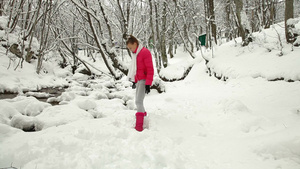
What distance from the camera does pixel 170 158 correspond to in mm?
1895

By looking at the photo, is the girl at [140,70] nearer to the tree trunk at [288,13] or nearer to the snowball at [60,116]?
the snowball at [60,116]

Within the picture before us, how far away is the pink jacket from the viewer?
2831mm

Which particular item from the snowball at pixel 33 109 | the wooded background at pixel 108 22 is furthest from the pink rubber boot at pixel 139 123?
the wooded background at pixel 108 22

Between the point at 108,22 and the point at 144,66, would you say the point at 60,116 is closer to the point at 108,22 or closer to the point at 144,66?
the point at 144,66

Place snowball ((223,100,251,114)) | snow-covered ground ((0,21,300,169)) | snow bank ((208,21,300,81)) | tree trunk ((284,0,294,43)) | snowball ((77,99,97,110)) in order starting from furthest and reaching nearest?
tree trunk ((284,0,294,43)) → snow bank ((208,21,300,81)) → snowball ((77,99,97,110)) → snowball ((223,100,251,114)) → snow-covered ground ((0,21,300,169))

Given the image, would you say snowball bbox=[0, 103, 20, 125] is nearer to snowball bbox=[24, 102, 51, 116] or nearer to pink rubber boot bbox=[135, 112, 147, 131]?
snowball bbox=[24, 102, 51, 116]

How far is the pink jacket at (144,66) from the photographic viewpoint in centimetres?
283

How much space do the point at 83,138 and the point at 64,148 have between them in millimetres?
337

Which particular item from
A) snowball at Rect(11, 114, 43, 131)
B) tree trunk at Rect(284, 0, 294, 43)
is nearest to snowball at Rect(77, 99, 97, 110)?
snowball at Rect(11, 114, 43, 131)

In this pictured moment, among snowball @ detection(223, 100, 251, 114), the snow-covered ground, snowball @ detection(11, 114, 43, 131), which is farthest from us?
snowball @ detection(223, 100, 251, 114)

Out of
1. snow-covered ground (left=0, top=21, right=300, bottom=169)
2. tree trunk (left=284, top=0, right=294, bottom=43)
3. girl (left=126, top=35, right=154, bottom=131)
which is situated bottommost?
snow-covered ground (left=0, top=21, right=300, bottom=169)

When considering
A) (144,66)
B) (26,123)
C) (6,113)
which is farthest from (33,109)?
(144,66)

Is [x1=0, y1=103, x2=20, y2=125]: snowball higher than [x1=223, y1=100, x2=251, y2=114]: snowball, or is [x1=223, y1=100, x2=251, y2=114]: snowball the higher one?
[x1=0, y1=103, x2=20, y2=125]: snowball

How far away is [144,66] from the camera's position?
2.92m
